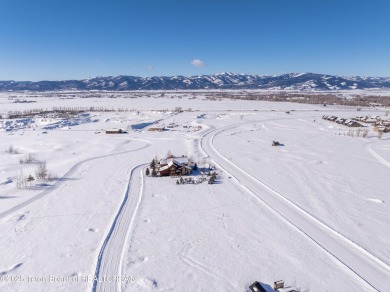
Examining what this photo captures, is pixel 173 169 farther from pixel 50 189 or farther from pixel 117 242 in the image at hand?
pixel 117 242

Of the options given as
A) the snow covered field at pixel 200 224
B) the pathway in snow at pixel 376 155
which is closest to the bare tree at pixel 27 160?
the snow covered field at pixel 200 224

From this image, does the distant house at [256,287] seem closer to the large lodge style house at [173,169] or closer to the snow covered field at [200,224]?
the snow covered field at [200,224]

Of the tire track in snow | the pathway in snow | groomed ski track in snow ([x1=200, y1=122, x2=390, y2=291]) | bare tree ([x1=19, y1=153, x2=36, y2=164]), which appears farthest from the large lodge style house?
the pathway in snow

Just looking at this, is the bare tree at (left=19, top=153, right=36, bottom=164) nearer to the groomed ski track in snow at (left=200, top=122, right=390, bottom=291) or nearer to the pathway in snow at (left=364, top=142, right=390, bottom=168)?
the groomed ski track in snow at (left=200, top=122, right=390, bottom=291)

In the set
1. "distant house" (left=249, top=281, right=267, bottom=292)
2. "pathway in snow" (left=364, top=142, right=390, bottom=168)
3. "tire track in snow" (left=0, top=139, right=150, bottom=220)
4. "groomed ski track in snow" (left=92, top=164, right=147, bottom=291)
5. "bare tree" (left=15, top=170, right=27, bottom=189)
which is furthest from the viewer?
"pathway in snow" (left=364, top=142, right=390, bottom=168)

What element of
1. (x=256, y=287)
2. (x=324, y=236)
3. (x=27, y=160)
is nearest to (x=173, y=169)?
(x=324, y=236)

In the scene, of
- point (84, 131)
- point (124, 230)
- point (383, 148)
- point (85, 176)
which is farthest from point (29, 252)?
point (84, 131)
